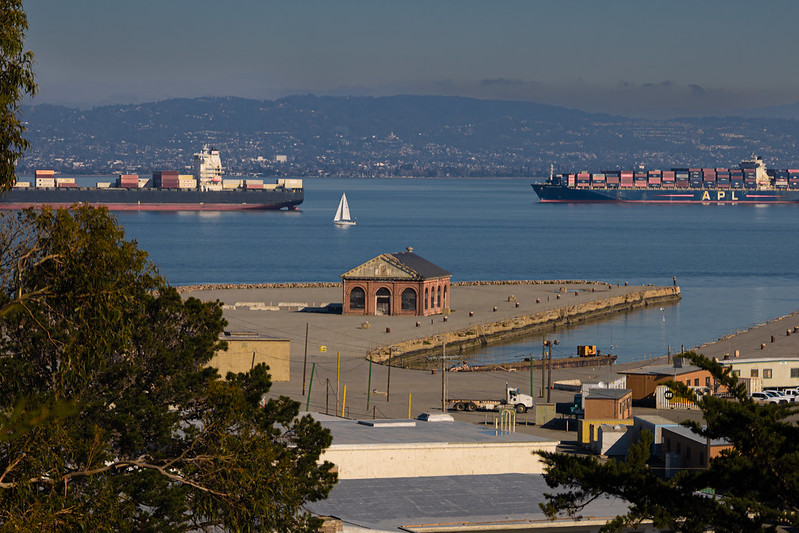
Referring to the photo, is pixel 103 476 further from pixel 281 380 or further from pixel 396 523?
pixel 281 380

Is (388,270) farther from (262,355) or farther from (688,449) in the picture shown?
(688,449)

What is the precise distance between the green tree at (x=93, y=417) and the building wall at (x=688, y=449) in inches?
444

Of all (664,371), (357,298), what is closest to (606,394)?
(664,371)

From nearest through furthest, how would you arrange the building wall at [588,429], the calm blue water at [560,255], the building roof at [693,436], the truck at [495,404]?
the building roof at [693,436] < the building wall at [588,429] < the truck at [495,404] < the calm blue water at [560,255]

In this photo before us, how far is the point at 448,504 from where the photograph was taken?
Answer: 20797mm

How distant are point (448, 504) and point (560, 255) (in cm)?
10297

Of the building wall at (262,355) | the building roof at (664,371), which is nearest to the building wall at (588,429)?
the building roof at (664,371)

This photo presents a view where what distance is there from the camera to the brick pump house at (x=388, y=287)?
185 feet

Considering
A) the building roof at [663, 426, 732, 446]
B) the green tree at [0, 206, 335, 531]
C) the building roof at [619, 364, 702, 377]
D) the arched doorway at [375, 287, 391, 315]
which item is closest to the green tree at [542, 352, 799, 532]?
the green tree at [0, 206, 335, 531]

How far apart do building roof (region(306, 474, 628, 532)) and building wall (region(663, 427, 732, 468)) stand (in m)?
3.53

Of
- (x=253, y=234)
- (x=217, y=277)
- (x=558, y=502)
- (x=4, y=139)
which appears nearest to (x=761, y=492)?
(x=558, y=502)

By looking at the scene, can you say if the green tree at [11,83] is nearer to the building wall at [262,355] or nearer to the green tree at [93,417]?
the green tree at [93,417]

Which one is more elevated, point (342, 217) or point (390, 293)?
point (390, 293)

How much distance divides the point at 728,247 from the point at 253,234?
5452cm
